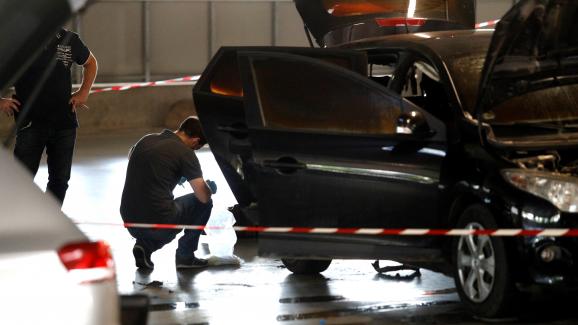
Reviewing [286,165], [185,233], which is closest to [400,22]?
[185,233]

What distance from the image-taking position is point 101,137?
1948 centimetres

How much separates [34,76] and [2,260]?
6428 millimetres

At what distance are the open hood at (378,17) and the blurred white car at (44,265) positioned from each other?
6280 mm

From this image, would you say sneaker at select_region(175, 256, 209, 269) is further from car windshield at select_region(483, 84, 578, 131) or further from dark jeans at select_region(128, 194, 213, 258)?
car windshield at select_region(483, 84, 578, 131)

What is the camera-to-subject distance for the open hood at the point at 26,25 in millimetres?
4652

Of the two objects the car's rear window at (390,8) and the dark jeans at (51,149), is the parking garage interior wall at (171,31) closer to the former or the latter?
the dark jeans at (51,149)

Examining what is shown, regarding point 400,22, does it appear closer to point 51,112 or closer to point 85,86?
point 85,86

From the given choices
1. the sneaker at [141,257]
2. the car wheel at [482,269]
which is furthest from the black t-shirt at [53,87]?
the car wheel at [482,269]

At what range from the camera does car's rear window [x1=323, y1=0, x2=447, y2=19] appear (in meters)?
10.2

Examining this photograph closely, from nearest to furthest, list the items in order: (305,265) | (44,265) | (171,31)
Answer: (44,265) < (305,265) < (171,31)

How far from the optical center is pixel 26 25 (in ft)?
15.8

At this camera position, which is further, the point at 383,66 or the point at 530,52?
the point at 383,66

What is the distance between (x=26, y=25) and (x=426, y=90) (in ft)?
13.1

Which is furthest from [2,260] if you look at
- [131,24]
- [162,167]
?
[131,24]
